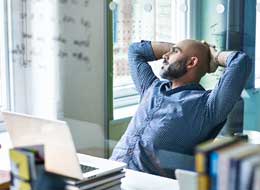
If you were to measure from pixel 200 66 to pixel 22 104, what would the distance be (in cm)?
103

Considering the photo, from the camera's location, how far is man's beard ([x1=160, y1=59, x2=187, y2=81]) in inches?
84.7

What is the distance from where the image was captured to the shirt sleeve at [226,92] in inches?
79.0

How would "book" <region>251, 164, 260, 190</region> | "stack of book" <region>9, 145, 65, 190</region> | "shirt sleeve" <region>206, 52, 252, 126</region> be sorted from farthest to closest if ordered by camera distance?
"shirt sleeve" <region>206, 52, 252, 126</region>
"stack of book" <region>9, 145, 65, 190</region>
"book" <region>251, 164, 260, 190</region>

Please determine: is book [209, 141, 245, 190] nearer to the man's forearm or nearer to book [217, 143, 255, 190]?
book [217, 143, 255, 190]

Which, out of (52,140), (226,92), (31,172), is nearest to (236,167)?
(31,172)

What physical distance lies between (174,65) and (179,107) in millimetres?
221

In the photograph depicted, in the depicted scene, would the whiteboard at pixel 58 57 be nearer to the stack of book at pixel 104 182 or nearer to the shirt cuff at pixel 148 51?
the shirt cuff at pixel 148 51

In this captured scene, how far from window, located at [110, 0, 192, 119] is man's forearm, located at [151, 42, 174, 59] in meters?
0.03

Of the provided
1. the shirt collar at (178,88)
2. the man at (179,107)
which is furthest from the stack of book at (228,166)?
the shirt collar at (178,88)

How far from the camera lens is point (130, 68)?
8.11ft

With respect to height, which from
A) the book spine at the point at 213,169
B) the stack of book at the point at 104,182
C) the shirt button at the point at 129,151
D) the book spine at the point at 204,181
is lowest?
the shirt button at the point at 129,151

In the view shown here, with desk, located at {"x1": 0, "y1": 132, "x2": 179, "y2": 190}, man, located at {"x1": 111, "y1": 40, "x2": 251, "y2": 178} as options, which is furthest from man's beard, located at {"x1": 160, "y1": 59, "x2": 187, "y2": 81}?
desk, located at {"x1": 0, "y1": 132, "x2": 179, "y2": 190}

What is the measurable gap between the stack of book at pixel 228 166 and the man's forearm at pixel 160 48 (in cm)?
169

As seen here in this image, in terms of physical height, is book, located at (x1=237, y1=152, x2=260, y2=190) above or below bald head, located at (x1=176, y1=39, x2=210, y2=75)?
below
